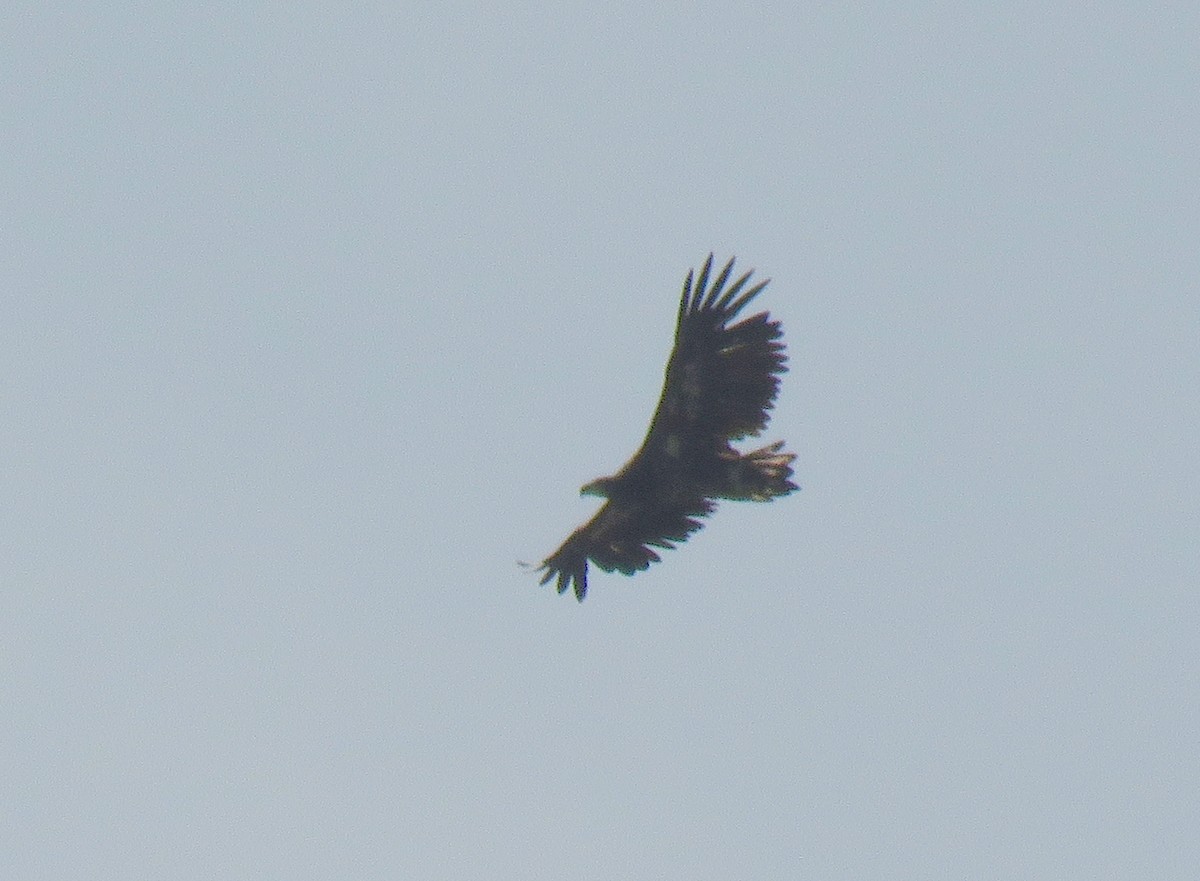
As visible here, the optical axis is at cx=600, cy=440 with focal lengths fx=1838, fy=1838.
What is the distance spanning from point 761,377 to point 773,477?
122 centimetres

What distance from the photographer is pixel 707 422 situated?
19.4 metres

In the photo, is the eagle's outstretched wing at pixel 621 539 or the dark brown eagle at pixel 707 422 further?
the eagle's outstretched wing at pixel 621 539

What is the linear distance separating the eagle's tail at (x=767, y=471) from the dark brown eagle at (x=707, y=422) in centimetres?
1

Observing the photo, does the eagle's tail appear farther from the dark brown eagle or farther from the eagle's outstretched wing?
the eagle's outstretched wing

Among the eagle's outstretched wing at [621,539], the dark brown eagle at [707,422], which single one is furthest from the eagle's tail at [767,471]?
the eagle's outstretched wing at [621,539]

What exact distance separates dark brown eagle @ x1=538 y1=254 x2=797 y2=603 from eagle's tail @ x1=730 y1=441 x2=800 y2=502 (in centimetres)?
1

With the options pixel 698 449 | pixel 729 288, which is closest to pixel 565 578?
pixel 698 449

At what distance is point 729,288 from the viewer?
18.7 m

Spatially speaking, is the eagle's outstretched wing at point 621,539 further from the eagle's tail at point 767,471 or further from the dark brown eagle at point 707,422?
the eagle's tail at point 767,471

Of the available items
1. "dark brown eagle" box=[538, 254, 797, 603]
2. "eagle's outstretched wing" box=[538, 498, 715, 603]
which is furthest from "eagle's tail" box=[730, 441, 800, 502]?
"eagle's outstretched wing" box=[538, 498, 715, 603]

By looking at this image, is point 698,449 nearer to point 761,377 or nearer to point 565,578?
point 761,377

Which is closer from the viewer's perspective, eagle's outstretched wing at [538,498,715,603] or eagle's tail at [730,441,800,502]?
eagle's tail at [730,441,800,502]

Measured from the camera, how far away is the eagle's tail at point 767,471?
19609 millimetres

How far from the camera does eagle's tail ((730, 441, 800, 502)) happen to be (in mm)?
19609
